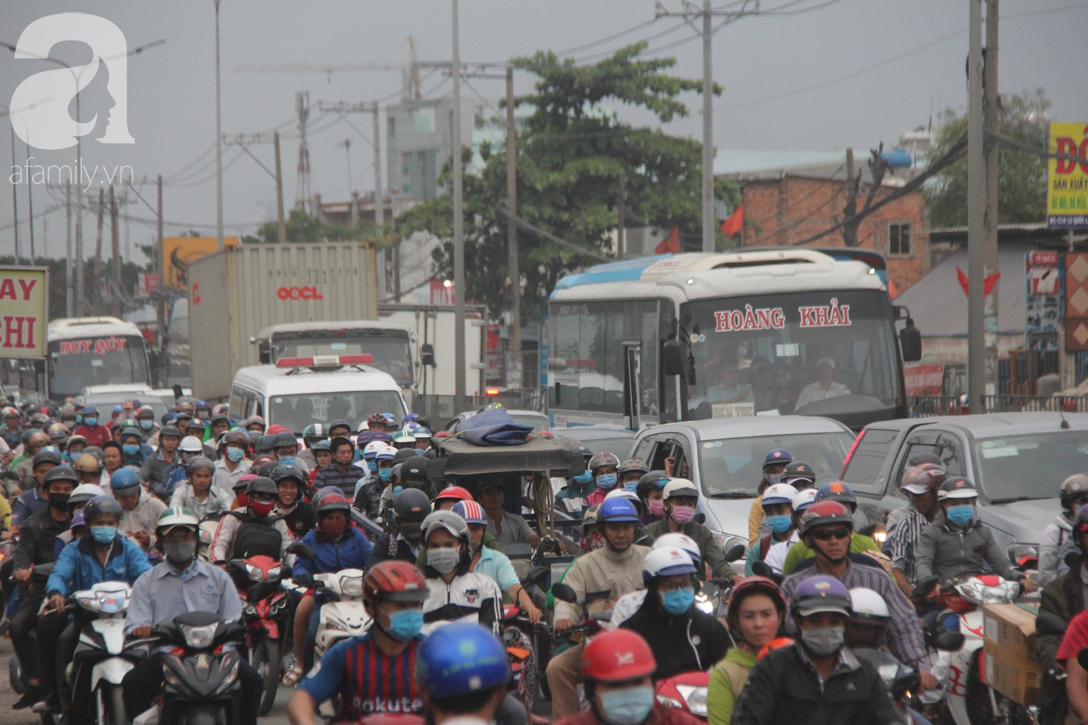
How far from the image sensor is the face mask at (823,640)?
4.74 metres

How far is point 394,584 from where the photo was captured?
15.2 feet

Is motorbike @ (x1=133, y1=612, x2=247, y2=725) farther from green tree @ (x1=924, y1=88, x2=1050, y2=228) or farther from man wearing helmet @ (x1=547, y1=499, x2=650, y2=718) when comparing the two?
green tree @ (x1=924, y1=88, x2=1050, y2=228)

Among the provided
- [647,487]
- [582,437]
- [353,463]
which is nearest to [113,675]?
[647,487]

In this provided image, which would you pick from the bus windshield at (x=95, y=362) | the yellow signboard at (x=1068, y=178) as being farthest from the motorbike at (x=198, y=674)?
the bus windshield at (x=95, y=362)

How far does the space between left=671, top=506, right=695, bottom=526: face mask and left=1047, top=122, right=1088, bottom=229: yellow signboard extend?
16610mm

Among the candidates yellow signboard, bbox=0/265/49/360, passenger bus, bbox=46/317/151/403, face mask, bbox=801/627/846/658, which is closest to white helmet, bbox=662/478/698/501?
face mask, bbox=801/627/846/658

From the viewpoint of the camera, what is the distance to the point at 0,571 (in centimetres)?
1066

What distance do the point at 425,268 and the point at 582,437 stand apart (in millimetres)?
63444

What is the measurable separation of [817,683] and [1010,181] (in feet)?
145

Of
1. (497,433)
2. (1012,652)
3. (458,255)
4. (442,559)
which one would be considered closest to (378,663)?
(442,559)

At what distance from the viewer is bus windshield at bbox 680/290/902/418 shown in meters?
16.5

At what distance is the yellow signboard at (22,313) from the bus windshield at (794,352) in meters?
10.8

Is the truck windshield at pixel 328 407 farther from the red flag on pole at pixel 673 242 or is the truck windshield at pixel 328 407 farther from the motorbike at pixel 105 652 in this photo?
the red flag on pole at pixel 673 242

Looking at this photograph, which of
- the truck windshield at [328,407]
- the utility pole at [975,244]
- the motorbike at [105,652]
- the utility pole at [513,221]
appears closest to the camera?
the motorbike at [105,652]
